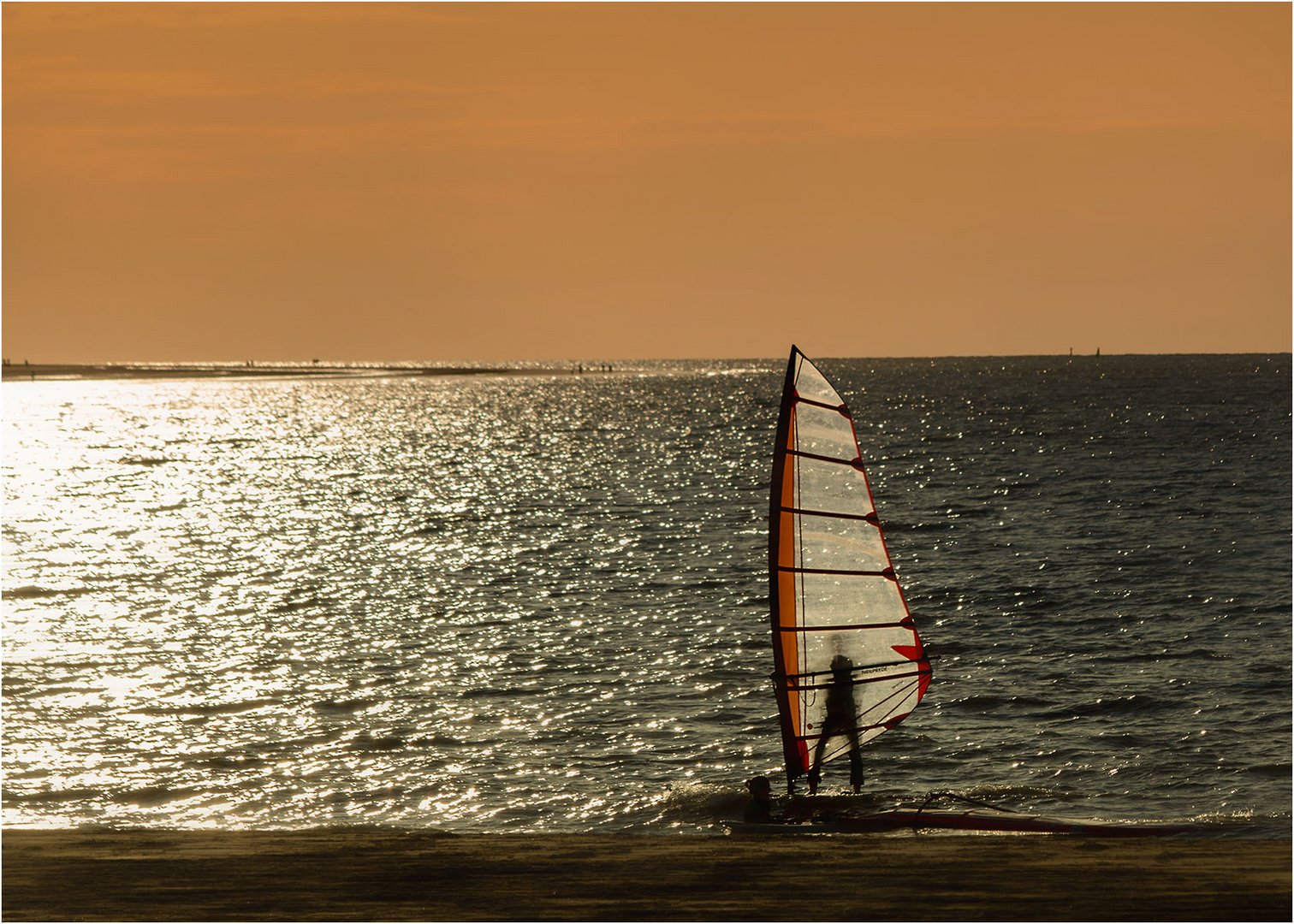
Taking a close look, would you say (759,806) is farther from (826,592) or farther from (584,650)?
(584,650)

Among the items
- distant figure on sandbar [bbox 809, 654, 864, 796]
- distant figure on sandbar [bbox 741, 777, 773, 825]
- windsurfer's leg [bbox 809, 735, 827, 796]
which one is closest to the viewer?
distant figure on sandbar [bbox 741, 777, 773, 825]

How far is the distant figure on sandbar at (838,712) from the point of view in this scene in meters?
16.6

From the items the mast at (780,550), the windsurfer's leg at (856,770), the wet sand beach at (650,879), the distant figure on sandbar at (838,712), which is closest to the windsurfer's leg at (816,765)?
the distant figure on sandbar at (838,712)

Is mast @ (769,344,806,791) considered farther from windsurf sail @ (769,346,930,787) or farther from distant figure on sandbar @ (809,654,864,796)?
distant figure on sandbar @ (809,654,864,796)

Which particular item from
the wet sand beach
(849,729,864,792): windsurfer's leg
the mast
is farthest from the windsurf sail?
the wet sand beach

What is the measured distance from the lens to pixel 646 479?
73.8 metres

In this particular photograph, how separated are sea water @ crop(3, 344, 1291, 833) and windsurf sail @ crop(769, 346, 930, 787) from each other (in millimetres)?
1366

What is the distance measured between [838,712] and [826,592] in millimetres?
1409

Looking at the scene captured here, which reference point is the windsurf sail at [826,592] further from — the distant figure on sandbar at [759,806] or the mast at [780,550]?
the distant figure on sandbar at [759,806]

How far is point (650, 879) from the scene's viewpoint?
418 inches

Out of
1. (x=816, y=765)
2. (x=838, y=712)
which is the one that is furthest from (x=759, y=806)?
(x=838, y=712)

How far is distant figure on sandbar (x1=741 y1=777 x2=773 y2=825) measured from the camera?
15336mm

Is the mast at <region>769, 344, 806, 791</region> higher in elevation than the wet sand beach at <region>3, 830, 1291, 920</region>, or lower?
higher

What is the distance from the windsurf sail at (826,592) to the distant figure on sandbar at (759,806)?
75cm
